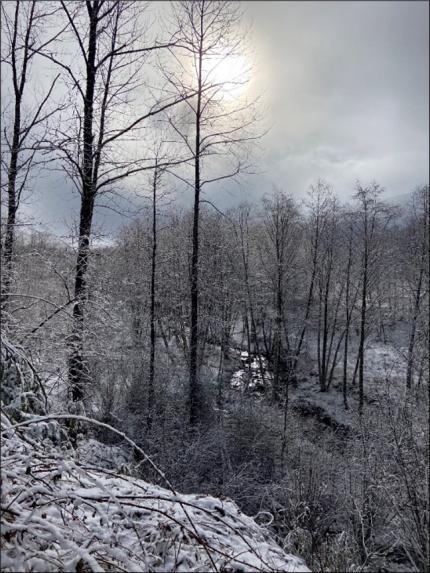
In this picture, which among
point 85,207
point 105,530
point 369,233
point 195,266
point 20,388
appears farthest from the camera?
point 369,233

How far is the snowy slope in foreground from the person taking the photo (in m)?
2.13

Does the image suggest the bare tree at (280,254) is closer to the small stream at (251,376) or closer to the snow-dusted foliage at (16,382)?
the small stream at (251,376)

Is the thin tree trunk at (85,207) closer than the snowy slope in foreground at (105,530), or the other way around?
the snowy slope in foreground at (105,530)

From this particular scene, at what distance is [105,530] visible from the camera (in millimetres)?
2543

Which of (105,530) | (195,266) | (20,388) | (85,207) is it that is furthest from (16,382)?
(195,266)

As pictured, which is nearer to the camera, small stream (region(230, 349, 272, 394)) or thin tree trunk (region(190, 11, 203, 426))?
thin tree trunk (region(190, 11, 203, 426))

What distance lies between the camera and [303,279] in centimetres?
3228

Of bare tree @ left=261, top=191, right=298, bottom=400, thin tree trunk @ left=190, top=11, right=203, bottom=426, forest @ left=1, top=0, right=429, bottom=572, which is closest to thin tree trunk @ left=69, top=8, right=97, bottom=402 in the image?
forest @ left=1, top=0, right=429, bottom=572

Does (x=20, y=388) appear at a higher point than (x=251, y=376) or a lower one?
higher

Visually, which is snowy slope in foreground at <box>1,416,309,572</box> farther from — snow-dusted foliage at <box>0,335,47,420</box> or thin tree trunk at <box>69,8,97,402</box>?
thin tree trunk at <box>69,8,97,402</box>

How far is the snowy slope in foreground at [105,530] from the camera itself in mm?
2131

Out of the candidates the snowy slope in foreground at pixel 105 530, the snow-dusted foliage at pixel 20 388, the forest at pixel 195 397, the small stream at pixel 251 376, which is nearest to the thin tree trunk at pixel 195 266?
the forest at pixel 195 397

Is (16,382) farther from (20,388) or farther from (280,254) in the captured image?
(280,254)

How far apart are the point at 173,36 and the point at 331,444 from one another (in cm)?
1666
